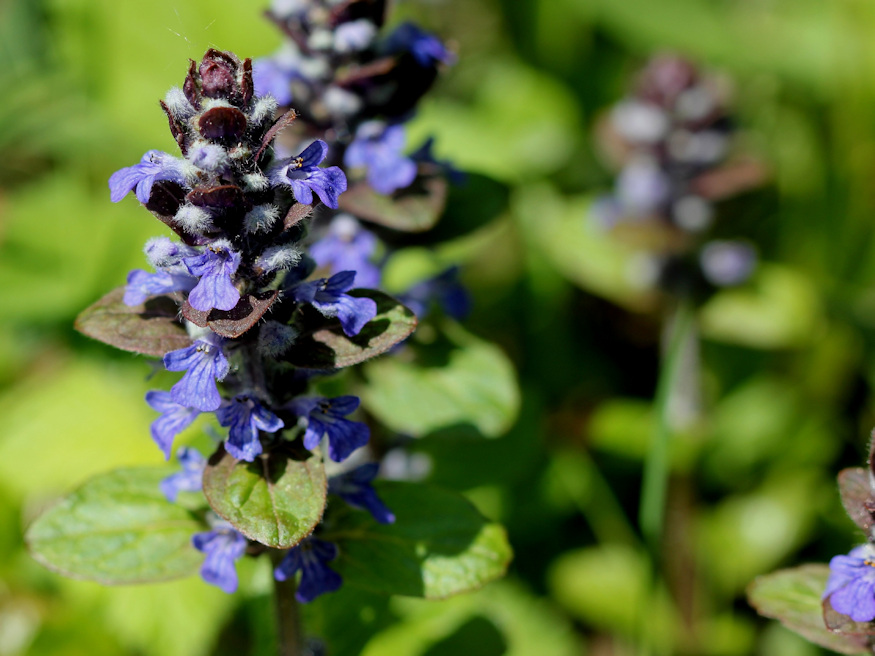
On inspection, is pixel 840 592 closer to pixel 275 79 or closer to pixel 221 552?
pixel 221 552

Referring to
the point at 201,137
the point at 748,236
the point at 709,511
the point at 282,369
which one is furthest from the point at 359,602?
the point at 748,236

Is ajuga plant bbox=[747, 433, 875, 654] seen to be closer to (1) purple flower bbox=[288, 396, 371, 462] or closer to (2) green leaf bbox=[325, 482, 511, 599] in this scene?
(2) green leaf bbox=[325, 482, 511, 599]

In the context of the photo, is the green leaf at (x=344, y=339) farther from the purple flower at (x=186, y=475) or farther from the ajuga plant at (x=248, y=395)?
the purple flower at (x=186, y=475)

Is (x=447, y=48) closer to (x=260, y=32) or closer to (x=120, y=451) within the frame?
(x=120, y=451)

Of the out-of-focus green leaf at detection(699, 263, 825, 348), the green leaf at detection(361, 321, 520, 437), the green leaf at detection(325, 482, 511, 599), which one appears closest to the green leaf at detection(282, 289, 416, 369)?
the green leaf at detection(325, 482, 511, 599)

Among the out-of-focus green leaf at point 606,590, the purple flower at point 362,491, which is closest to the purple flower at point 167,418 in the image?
the purple flower at point 362,491

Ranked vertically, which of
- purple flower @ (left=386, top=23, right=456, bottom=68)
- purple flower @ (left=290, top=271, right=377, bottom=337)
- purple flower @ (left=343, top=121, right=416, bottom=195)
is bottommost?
purple flower @ (left=290, top=271, right=377, bottom=337)
